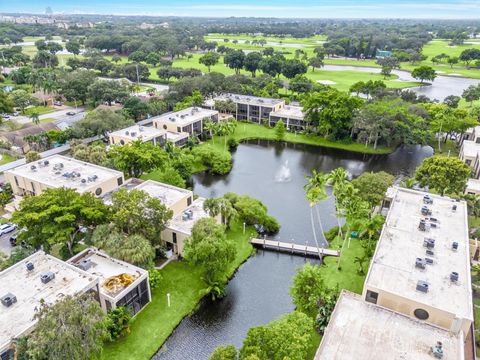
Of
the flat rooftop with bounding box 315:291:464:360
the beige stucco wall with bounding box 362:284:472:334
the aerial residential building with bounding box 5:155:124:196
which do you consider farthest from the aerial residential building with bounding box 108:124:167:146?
the beige stucco wall with bounding box 362:284:472:334

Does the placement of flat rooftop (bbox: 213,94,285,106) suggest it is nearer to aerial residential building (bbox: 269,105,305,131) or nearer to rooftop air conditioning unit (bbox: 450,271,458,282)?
aerial residential building (bbox: 269,105,305,131)

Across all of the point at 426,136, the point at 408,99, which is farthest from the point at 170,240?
the point at 408,99

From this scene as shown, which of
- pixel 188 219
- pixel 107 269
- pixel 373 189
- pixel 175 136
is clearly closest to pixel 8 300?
pixel 107 269

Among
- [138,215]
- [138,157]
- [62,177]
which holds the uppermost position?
[138,215]

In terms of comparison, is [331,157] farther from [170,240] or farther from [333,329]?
[333,329]

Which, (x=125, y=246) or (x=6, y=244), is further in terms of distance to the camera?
(x=6, y=244)

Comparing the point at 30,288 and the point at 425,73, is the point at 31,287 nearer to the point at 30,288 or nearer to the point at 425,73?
the point at 30,288
